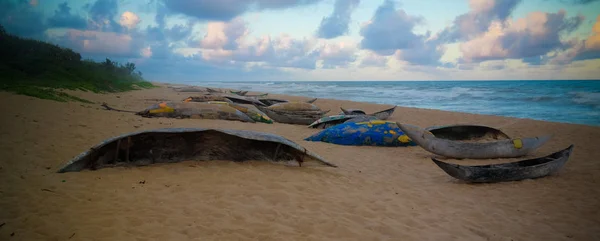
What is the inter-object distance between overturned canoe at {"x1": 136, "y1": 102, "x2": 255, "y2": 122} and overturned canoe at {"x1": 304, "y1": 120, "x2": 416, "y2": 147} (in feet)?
10.9

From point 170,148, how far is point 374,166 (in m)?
3.49

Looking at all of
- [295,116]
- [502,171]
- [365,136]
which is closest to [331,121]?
[295,116]

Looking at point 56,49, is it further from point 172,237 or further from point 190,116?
point 172,237

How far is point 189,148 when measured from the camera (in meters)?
5.12

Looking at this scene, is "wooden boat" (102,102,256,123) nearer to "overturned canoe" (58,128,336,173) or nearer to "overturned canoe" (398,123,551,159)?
"overturned canoe" (58,128,336,173)

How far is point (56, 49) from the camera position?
22891 mm

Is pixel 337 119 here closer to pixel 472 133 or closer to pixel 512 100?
pixel 472 133

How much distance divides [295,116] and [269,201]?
27.9 feet

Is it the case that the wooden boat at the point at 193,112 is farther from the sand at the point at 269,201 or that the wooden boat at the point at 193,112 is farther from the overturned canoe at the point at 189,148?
the overturned canoe at the point at 189,148

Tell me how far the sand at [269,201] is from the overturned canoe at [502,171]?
0.12 metres

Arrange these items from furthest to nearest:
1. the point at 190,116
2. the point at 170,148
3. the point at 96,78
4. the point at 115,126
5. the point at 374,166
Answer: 1. the point at 96,78
2. the point at 190,116
3. the point at 115,126
4. the point at 374,166
5. the point at 170,148

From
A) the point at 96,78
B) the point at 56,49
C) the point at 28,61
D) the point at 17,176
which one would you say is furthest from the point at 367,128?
the point at 56,49

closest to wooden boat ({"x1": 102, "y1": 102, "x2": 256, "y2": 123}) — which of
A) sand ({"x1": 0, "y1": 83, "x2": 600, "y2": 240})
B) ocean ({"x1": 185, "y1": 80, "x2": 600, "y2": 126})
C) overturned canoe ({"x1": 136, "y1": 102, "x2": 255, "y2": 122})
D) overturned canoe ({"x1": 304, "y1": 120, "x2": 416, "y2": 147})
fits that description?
overturned canoe ({"x1": 136, "y1": 102, "x2": 255, "y2": 122})

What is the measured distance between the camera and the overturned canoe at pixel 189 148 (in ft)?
15.0
